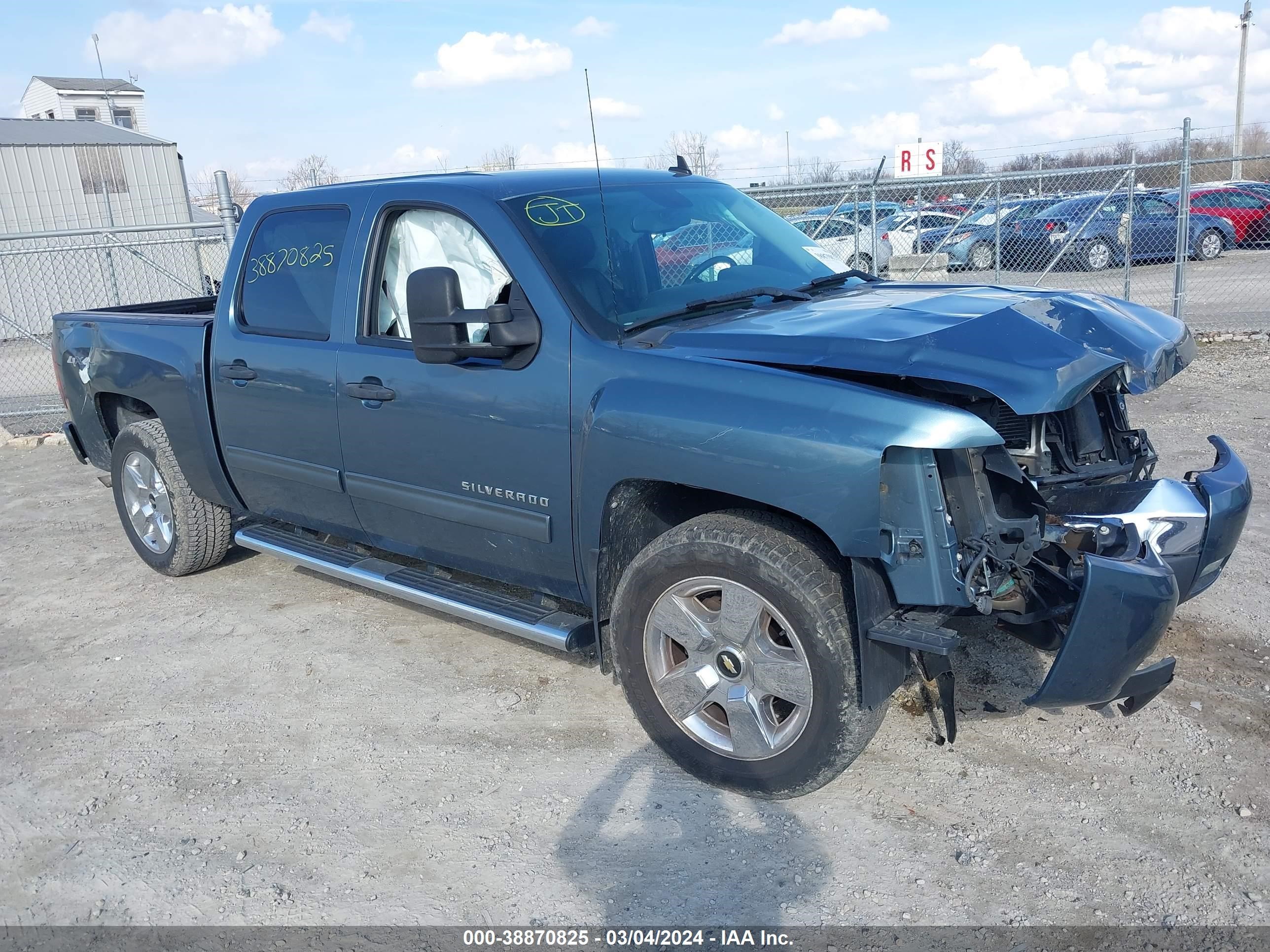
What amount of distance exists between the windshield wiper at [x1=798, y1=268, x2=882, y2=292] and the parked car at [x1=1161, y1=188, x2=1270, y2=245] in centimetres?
1626

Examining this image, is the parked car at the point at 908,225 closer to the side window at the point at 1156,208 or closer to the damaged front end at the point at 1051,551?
the side window at the point at 1156,208

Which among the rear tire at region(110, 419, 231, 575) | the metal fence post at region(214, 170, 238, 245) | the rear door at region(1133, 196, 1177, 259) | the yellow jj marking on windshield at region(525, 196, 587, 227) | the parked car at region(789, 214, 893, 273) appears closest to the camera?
the yellow jj marking on windshield at region(525, 196, 587, 227)

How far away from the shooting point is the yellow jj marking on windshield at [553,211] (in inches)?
153

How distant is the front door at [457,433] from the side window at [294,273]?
270 mm

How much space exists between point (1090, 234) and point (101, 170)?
65.7ft

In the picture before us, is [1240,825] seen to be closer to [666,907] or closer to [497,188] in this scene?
[666,907]

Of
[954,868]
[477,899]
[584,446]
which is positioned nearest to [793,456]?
[584,446]

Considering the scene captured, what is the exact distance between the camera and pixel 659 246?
4094mm

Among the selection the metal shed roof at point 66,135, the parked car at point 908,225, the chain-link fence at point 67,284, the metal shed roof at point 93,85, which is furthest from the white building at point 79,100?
the parked car at point 908,225

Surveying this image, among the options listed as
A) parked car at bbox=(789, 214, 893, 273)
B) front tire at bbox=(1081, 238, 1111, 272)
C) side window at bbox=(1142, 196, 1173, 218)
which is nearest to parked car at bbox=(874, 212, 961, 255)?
front tire at bbox=(1081, 238, 1111, 272)

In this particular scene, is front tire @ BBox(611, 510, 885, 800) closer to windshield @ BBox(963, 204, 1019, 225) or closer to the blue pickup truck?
the blue pickup truck

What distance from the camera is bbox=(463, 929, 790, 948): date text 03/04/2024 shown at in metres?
2.80

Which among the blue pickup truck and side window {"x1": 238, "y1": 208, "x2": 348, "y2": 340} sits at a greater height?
side window {"x1": 238, "y1": 208, "x2": 348, "y2": 340}

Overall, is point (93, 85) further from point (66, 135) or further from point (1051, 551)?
point (1051, 551)
